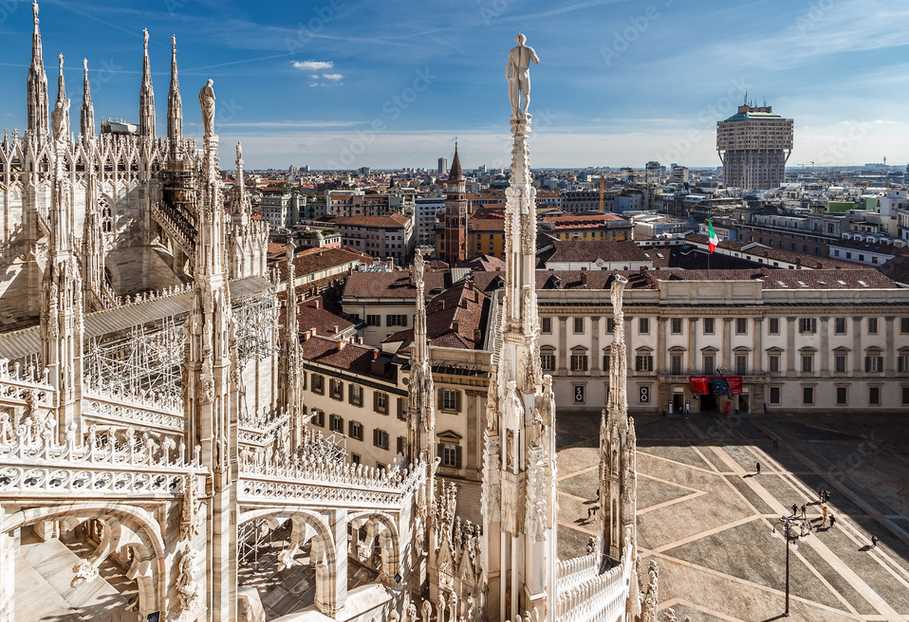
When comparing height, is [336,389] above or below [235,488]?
below

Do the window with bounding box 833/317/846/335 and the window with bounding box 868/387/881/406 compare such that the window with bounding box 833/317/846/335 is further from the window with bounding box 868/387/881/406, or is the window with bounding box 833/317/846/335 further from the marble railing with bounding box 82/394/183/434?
the marble railing with bounding box 82/394/183/434

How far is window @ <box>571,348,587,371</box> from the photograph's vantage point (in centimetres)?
4866

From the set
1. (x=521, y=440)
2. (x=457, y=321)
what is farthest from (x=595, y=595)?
(x=457, y=321)

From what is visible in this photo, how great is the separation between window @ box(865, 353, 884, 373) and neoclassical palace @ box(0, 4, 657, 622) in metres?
41.4

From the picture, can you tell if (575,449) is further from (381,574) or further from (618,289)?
(618,289)

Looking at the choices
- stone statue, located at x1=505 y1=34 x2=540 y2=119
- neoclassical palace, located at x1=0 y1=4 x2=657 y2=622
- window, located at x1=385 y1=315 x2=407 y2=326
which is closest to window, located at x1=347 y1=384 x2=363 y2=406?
neoclassical palace, located at x1=0 y1=4 x2=657 y2=622

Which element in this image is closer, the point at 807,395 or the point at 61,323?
the point at 61,323

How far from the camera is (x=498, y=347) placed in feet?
28.3

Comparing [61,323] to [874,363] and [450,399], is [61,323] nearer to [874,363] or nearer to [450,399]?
[450,399]

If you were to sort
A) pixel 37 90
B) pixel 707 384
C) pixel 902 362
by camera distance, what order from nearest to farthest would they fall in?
pixel 37 90, pixel 707 384, pixel 902 362

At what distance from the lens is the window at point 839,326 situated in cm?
4769

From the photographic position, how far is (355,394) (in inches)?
1407

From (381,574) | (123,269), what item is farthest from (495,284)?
(381,574)

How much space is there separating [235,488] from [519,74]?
30.6 feet
